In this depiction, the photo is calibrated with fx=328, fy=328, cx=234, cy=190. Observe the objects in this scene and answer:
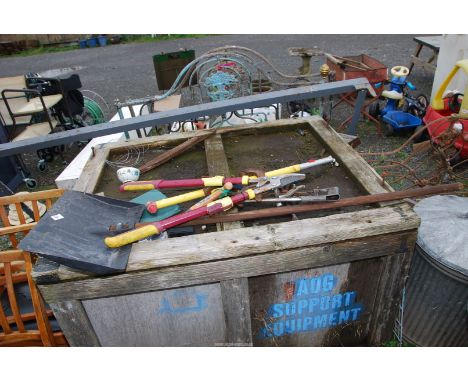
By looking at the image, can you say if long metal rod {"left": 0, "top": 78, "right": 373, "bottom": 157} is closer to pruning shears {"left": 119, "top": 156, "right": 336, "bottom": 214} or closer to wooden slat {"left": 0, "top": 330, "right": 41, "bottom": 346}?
pruning shears {"left": 119, "top": 156, "right": 336, "bottom": 214}

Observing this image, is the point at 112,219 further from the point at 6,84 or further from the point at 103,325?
the point at 6,84

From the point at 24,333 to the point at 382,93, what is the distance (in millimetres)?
6394

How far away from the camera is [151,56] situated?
1392 centimetres

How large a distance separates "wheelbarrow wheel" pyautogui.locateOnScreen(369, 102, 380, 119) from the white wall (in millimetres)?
1310

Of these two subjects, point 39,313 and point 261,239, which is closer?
point 261,239

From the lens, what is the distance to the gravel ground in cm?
942

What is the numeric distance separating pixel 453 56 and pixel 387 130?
77.1 inches

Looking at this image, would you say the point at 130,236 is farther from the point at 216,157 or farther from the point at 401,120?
the point at 401,120

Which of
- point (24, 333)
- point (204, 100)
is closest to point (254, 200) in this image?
point (24, 333)

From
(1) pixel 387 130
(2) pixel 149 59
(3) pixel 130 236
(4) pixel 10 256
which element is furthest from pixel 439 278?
(2) pixel 149 59

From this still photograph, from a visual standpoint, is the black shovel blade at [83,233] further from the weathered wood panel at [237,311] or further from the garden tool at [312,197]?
the garden tool at [312,197]

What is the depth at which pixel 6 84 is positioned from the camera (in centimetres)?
649

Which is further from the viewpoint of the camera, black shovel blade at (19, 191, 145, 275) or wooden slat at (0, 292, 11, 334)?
wooden slat at (0, 292, 11, 334)

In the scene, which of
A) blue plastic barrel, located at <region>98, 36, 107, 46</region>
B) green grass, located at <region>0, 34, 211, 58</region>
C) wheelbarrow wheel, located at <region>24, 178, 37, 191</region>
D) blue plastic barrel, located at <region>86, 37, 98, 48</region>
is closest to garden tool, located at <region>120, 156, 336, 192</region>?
wheelbarrow wheel, located at <region>24, 178, 37, 191</region>
